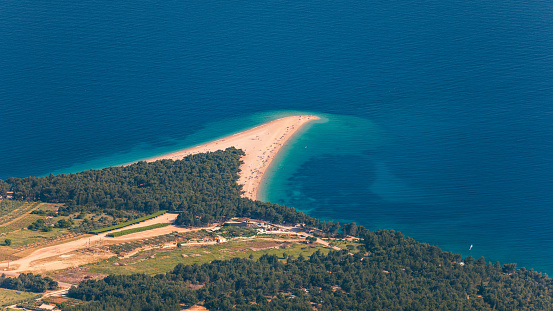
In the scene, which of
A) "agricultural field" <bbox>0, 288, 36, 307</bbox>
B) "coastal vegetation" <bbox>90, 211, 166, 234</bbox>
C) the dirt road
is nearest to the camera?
"agricultural field" <bbox>0, 288, 36, 307</bbox>

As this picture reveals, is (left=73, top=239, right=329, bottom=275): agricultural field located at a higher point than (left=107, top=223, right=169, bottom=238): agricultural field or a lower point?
lower

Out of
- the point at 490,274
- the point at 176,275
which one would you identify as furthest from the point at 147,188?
the point at 490,274

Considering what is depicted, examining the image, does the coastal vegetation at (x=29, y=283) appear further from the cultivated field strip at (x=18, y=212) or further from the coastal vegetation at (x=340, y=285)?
the cultivated field strip at (x=18, y=212)

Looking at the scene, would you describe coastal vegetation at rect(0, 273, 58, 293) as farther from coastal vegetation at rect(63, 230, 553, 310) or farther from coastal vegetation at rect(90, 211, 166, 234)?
coastal vegetation at rect(90, 211, 166, 234)

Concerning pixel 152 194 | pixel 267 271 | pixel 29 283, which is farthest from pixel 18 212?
pixel 267 271

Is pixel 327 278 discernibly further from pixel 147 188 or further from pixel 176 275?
pixel 147 188

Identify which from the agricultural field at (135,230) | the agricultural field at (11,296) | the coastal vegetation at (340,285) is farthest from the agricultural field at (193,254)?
the agricultural field at (11,296)

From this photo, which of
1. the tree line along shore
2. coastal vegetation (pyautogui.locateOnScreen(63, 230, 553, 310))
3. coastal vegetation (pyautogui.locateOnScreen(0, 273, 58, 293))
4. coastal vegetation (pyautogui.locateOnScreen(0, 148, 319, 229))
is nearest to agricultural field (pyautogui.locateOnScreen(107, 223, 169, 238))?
coastal vegetation (pyautogui.locateOnScreen(0, 148, 319, 229))
